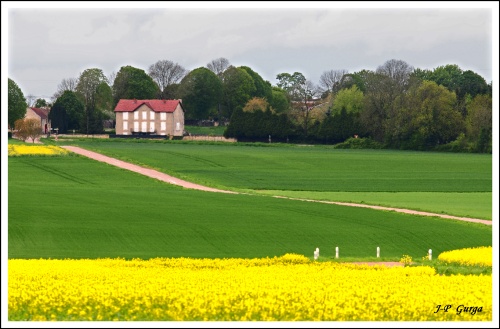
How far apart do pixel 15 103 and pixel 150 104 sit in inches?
1238

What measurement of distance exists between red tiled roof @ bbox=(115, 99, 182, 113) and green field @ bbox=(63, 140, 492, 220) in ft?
98.1

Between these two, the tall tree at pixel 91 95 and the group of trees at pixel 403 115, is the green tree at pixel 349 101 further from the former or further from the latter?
the tall tree at pixel 91 95

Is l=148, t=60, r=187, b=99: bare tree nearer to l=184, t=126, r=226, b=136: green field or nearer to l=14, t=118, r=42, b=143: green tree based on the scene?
l=184, t=126, r=226, b=136: green field

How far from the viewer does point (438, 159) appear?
10419 cm

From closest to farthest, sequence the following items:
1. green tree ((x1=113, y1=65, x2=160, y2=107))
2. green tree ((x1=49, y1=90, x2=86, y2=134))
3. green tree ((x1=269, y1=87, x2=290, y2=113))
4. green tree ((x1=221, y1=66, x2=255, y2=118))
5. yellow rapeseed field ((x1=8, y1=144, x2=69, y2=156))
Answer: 1. yellow rapeseed field ((x1=8, y1=144, x2=69, y2=156))
2. green tree ((x1=49, y1=90, x2=86, y2=134))
3. green tree ((x1=113, y1=65, x2=160, y2=107))
4. green tree ((x1=221, y1=66, x2=255, y2=118))
5. green tree ((x1=269, y1=87, x2=290, y2=113))

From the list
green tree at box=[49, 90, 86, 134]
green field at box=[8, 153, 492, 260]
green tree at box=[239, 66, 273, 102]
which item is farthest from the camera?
green tree at box=[239, 66, 273, 102]

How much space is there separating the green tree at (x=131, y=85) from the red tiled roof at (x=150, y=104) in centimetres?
960

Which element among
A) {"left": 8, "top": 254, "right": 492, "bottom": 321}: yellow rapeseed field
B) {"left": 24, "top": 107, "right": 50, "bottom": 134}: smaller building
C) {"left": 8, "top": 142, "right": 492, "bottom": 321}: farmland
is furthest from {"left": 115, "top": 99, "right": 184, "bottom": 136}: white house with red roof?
{"left": 8, "top": 254, "right": 492, "bottom": 321}: yellow rapeseed field

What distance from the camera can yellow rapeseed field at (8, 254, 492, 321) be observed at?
19734 mm

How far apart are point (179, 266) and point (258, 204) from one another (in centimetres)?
2367

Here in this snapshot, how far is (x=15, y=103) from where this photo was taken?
123500 millimetres

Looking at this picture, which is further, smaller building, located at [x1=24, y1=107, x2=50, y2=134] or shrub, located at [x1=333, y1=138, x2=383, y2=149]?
smaller building, located at [x1=24, y1=107, x2=50, y2=134]

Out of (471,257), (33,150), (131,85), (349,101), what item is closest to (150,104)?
(131,85)

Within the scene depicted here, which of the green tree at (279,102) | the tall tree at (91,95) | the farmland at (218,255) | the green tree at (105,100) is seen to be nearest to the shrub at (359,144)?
the tall tree at (91,95)
